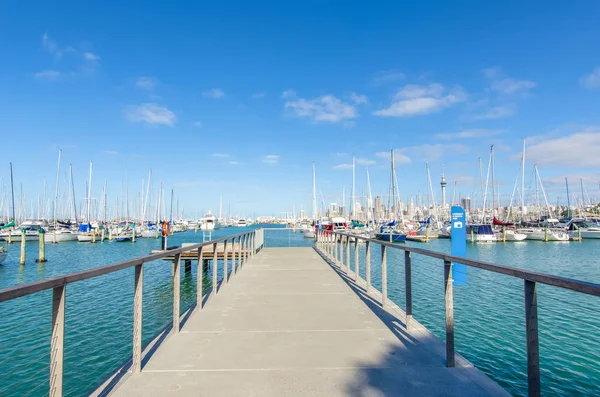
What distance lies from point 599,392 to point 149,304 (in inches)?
422

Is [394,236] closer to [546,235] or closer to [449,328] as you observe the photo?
[546,235]

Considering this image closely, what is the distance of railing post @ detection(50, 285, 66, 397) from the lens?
228 centimetres

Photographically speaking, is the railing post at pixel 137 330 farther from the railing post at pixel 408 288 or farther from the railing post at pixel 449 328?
the railing post at pixel 408 288

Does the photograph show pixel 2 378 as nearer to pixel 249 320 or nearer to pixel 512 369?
pixel 249 320

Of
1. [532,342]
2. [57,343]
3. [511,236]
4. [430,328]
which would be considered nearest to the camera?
[57,343]

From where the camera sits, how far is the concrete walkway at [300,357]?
2.94 meters

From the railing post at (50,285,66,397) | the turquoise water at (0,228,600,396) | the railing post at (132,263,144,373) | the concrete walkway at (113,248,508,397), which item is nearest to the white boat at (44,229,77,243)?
the turquoise water at (0,228,600,396)

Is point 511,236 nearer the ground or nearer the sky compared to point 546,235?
nearer the ground

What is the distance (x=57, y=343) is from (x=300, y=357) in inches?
83.4

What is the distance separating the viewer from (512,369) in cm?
592

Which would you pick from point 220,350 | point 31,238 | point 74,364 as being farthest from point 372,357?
point 31,238

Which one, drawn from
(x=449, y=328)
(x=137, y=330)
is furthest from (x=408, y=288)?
(x=137, y=330)

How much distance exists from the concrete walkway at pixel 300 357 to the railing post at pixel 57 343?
0.66 meters

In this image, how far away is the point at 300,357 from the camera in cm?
364
